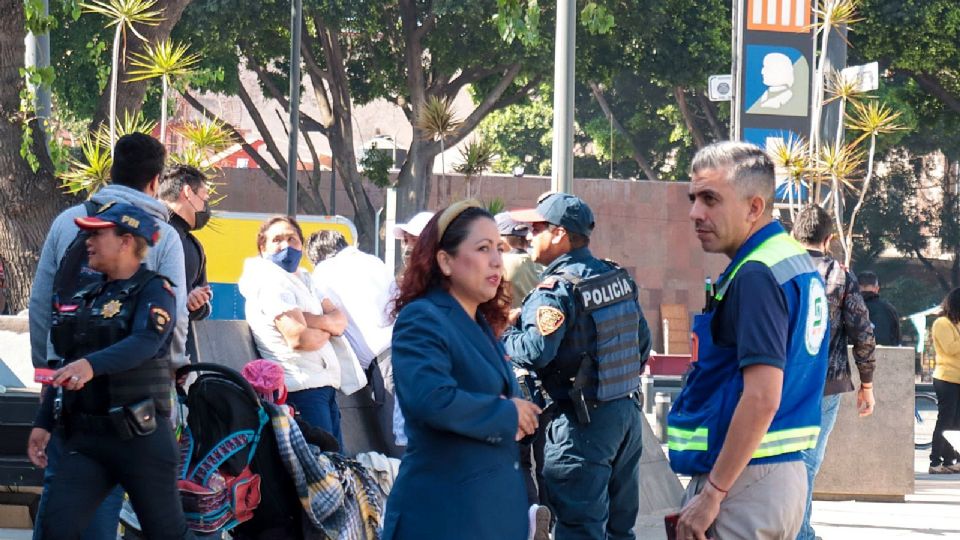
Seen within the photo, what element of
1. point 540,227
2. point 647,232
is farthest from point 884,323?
point 647,232

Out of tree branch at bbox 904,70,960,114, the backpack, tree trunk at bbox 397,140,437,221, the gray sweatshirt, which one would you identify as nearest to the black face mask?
the gray sweatshirt

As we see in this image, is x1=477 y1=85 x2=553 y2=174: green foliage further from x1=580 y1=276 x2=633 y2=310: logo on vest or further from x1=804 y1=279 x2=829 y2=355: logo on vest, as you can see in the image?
x1=804 y1=279 x2=829 y2=355: logo on vest

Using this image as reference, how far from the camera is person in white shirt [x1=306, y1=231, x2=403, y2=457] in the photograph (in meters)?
8.24

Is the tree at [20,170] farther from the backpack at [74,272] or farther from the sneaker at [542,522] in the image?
the sneaker at [542,522]

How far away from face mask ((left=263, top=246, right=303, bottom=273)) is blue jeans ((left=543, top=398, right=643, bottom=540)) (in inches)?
77.1

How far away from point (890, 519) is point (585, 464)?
5042 millimetres

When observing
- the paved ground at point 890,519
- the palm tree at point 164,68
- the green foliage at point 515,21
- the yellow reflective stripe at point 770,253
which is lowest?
the paved ground at point 890,519

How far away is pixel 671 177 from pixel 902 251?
823cm

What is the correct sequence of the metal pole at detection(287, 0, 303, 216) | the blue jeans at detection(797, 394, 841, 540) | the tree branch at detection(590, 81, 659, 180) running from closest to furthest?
the blue jeans at detection(797, 394, 841, 540) → the metal pole at detection(287, 0, 303, 216) → the tree branch at detection(590, 81, 659, 180)

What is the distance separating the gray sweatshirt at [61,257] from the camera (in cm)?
580

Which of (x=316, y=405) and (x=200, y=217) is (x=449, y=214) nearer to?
(x=200, y=217)

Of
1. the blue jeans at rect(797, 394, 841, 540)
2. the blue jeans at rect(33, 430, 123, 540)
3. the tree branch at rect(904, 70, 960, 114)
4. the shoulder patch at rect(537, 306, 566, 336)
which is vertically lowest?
the blue jeans at rect(797, 394, 841, 540)

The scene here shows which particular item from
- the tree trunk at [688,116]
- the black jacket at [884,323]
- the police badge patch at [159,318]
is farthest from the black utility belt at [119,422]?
the tree trunk at [688,116]

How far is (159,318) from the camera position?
5.20 metres
